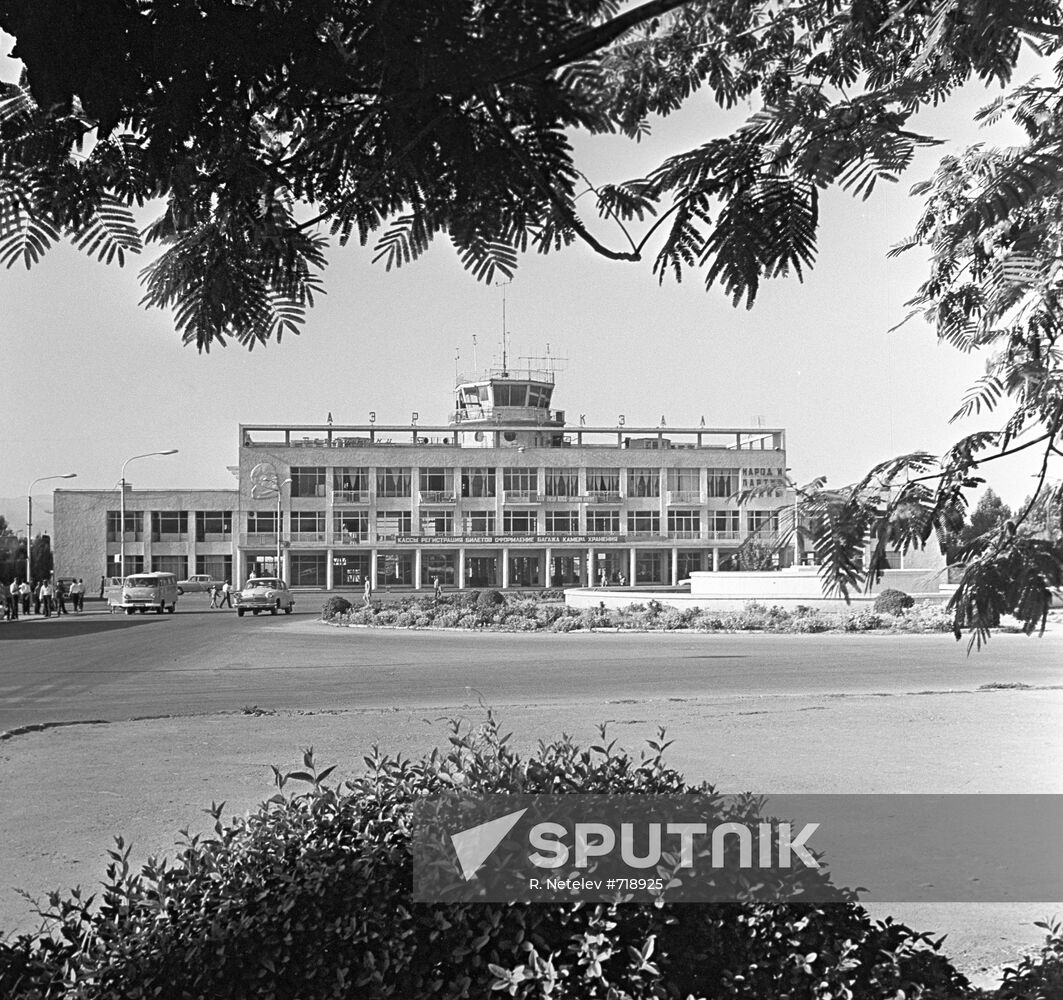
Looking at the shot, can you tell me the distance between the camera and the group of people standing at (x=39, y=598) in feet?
111

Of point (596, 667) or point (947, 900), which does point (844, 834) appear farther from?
point (596, 667)

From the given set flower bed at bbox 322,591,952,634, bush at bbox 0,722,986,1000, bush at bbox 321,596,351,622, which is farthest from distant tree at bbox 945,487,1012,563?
bush at bbox 321,596,351,622

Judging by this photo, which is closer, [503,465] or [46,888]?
[46,888]

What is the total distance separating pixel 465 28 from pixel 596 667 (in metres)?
14.4

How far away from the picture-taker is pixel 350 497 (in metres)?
33.4

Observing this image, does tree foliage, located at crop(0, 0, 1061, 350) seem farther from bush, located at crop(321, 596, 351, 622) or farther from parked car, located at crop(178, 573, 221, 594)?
parked car, located at crop(178, 573, 221, 594)

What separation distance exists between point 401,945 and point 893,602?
2382 cm

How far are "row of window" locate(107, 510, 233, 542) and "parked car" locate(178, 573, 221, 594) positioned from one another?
257cm

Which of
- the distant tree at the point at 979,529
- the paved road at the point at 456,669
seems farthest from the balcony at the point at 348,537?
the distant tree at the point at 979,529

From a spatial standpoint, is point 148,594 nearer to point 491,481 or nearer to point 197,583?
point 491,481

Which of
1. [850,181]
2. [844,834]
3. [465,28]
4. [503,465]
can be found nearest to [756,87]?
[850,181]

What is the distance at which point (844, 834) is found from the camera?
205 inches

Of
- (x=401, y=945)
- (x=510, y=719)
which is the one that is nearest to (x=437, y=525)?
(x=510, y=719)

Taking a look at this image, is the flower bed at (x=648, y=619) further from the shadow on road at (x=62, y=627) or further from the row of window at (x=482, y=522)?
the row of window at (x=482, y=522)
